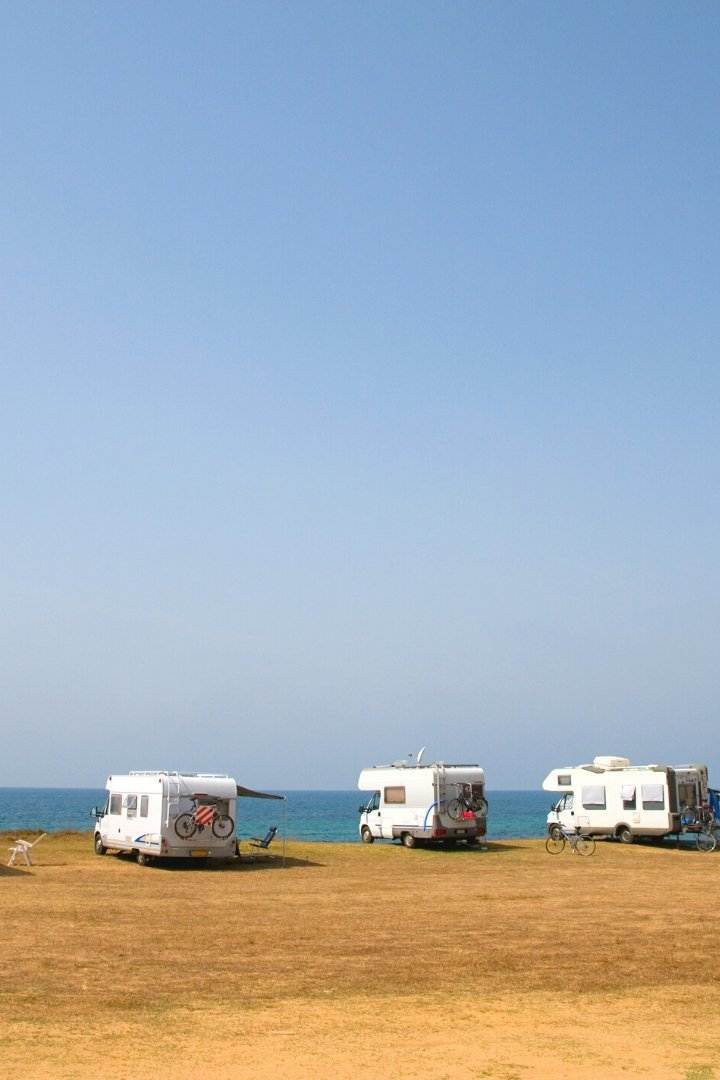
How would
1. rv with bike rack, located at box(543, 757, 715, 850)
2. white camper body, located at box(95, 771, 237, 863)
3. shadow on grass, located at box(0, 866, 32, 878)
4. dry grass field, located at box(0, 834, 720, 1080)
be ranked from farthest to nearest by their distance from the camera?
rv with bike rack, located at box(543, 757, 715, 850)
white camper body, located at box(95, 771, 237, 863)
shadow on grass, located at box(0, 866, 32, 878)
dry grass field, located at box(0, 834, 720, 1080)

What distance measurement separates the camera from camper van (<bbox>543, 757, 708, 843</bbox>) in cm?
3900

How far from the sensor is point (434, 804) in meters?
37.4

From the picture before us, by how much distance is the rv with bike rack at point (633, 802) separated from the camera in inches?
1534

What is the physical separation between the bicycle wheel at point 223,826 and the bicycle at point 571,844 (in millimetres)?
11008

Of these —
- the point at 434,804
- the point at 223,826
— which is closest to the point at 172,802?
the point at 223,826

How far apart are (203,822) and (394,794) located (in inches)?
382

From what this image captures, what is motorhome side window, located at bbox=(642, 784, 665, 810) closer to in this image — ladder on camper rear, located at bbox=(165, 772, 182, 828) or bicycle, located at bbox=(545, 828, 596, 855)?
bicycle, located at bbox=(545, 828, 596, 855)

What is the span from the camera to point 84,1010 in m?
13.2

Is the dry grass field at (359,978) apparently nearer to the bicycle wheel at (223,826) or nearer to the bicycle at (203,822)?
the bicycle at (203,822)

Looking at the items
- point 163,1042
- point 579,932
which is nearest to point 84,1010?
point 163,1042

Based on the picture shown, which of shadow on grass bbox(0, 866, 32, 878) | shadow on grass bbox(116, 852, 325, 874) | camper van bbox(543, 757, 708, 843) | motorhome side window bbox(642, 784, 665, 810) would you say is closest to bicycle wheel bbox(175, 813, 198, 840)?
shadow on grass bbox(116, 852, 325, 874)

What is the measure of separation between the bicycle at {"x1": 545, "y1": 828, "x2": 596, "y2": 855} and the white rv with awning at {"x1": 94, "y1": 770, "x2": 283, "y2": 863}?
11140 millimetres

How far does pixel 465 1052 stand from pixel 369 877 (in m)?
17.4

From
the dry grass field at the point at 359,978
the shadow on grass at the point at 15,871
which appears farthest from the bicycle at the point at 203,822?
the shadow on grass at the point at 15,871
